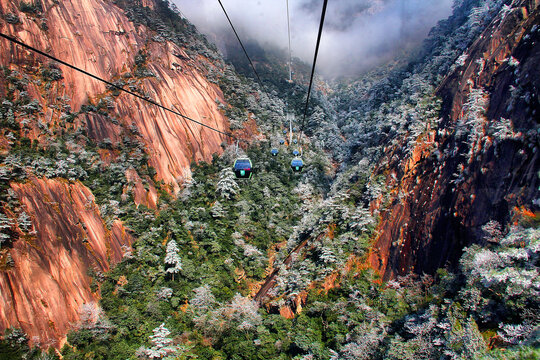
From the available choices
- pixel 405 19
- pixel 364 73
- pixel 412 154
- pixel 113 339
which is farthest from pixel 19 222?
pixel 405 19

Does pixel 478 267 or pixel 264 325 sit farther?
pixel 264 325

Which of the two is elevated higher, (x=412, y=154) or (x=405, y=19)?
(x=405, y=19)

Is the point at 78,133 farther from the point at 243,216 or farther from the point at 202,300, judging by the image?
the point at 202,300

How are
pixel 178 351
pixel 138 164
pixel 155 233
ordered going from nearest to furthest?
pixel 178 351, pixel 155 233, pixel 138 164

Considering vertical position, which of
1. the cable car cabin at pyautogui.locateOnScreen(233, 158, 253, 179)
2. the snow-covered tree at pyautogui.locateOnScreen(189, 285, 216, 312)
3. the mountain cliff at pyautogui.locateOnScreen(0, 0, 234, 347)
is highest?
the mountain cliff at pyautogui.locateOnScreen(0, 0, 234, 347)

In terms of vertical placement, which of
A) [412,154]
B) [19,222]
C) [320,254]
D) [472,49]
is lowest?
[320,254]

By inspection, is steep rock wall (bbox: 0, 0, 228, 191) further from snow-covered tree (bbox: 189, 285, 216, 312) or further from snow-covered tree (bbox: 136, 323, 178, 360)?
snow-covered tree (bbox: 136, 323, 178, 360)

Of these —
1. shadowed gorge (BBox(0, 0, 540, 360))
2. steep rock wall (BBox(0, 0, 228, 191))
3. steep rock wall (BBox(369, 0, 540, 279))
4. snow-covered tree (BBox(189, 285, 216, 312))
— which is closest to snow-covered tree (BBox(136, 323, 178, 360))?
shadowed gorge (BBox(0, 0, 540, 360))

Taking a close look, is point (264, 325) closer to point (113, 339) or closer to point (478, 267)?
point (113, 339)
